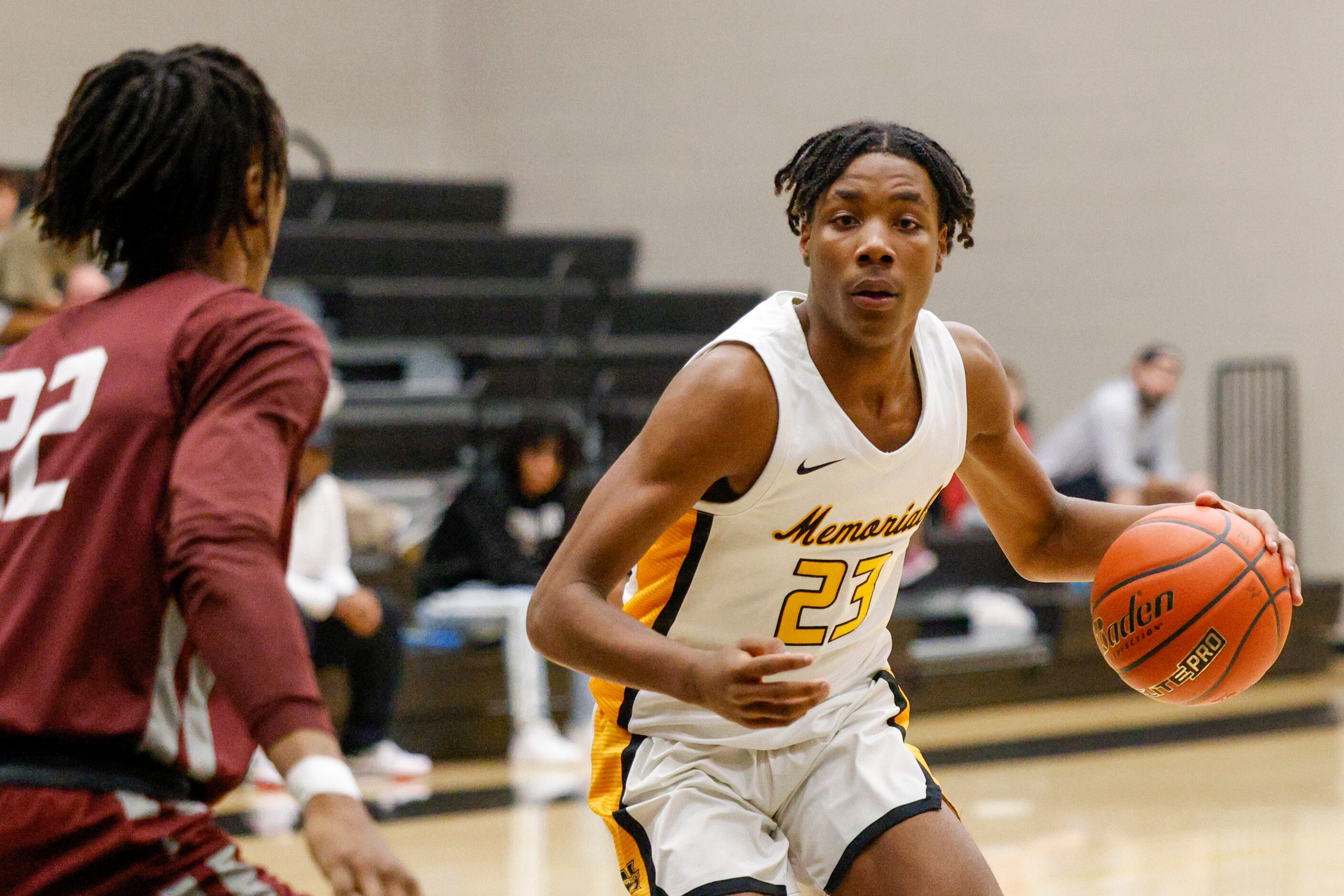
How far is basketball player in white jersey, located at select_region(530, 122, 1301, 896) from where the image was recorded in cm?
223

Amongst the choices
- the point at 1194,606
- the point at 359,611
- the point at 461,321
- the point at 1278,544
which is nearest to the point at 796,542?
the point at 1194,606

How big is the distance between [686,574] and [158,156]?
1025 mm

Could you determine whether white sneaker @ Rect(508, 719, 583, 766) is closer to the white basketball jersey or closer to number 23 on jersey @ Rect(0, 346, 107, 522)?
the white basketball jersey

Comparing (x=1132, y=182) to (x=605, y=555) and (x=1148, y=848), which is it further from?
(x=605, y=555)

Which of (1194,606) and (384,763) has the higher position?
(1194,606)

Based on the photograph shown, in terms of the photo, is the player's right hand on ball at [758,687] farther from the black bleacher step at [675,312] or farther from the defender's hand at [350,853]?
the black bleacher step at [675,312]

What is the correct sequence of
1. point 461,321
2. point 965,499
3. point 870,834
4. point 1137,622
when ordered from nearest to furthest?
point 870,834, point 1137,622, point 965,499, point 461,321

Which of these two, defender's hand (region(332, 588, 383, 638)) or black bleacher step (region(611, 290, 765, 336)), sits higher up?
black bleacher step (region(611, 290, 765, 336))

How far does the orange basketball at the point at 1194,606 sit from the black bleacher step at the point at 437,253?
6.78 m

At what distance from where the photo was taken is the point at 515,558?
21.3ft

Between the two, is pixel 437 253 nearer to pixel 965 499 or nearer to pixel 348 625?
pixel 965 499

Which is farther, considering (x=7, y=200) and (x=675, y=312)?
(x=675, y=312)

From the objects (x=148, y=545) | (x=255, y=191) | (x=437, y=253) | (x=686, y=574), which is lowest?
(x=437, y=253)

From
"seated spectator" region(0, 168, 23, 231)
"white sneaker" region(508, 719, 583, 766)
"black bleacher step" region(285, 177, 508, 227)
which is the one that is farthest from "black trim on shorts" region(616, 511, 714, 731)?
"black bleacher step" region(285, 177, 508, 227)
